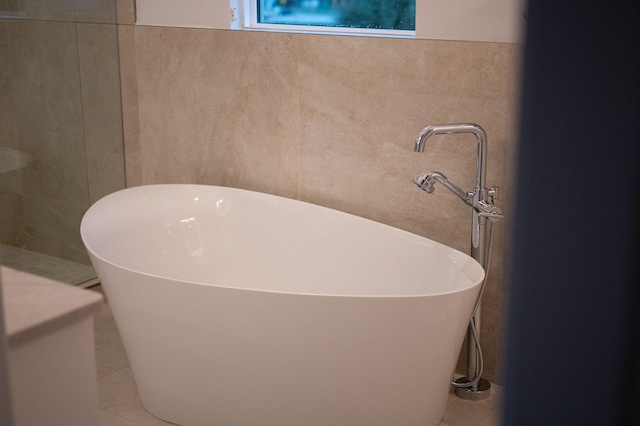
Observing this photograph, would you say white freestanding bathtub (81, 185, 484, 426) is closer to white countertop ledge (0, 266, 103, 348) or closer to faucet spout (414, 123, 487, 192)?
faucet spout (414, 123, 487, 192)

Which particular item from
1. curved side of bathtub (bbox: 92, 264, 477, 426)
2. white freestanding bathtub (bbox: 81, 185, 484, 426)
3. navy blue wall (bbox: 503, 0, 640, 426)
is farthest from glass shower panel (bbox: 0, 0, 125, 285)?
navy blue wall (bbox: 503, 0, 640, 426)

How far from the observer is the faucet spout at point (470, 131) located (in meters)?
2.50

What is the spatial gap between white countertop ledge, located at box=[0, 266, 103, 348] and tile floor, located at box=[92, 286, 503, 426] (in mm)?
1894

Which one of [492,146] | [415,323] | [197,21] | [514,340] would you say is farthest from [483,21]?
[514,340]

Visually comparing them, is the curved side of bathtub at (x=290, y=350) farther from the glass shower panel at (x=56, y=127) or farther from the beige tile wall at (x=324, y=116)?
the glass shower panel at (x=56, y=127)

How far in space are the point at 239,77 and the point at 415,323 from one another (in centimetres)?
154

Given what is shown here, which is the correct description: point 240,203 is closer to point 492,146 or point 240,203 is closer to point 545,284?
point 492,146

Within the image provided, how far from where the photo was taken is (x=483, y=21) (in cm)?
266

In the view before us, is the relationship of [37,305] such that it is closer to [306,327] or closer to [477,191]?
[306,327]

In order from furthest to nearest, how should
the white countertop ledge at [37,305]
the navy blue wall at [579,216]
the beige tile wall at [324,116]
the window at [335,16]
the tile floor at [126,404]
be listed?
1. the window at [335,16]
2. the beige tile wall at [324,116]
3. the tile floor at [126,404]
4. the white countertop ledge at [37,305]
5. the navy blue wall at [579,216]

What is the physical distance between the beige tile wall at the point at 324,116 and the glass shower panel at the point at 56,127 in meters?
0.11

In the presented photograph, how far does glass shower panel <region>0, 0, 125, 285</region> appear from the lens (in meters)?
3.33

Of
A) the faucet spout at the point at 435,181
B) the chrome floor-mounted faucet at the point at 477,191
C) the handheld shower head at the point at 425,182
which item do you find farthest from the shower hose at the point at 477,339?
the handheld shower head at the point at 425,182

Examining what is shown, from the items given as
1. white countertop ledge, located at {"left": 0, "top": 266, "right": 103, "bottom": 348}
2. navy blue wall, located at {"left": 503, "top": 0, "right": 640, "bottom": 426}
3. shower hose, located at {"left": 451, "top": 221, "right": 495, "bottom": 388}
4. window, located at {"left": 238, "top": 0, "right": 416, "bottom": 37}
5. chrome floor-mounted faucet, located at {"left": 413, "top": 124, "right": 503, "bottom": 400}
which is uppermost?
window, located at {"left": 238, "top": 0, "right": 416, "bottom": 37}
